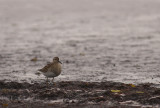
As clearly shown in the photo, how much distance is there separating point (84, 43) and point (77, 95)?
13254 mm

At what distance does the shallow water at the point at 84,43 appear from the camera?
15.1m

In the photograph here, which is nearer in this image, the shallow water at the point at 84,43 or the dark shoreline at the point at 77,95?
the dark shoreline at the point at 77,95

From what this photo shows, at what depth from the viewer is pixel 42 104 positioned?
395 inches

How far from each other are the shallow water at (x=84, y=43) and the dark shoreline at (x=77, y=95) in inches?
62.6

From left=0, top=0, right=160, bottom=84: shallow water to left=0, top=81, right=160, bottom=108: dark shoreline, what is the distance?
159 centimetres

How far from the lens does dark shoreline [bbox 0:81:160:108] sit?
995cm

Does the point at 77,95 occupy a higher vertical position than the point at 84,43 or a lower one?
lower

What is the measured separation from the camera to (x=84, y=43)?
78.3ft

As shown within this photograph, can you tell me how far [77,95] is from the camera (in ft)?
35.2

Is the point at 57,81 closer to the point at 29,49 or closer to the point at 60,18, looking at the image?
the point at 29,49

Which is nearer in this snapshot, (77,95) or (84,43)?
(77,95)

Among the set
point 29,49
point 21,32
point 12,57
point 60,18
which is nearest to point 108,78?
point 12,57

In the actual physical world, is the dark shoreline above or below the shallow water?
below

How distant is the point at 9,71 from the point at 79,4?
40481mm
